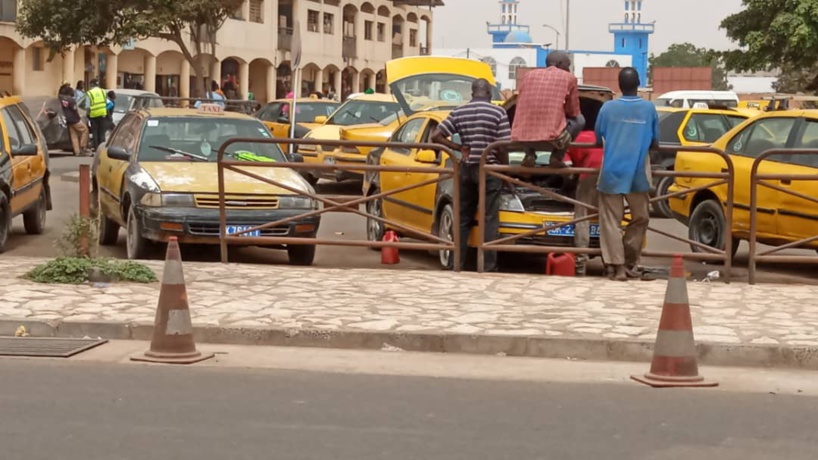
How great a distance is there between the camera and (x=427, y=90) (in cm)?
1952

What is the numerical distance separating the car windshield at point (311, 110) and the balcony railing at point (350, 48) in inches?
1893

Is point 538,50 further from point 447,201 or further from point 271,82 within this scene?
point 447,201

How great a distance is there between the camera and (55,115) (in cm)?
3059

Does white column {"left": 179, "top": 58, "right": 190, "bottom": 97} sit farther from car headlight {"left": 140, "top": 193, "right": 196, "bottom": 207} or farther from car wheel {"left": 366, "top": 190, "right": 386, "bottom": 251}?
car headlight {"left": 140, "top": 193, "right": 196, "bottom": 207}

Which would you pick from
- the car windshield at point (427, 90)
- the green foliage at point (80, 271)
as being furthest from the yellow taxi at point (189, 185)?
the car windshield at point (427, 90)

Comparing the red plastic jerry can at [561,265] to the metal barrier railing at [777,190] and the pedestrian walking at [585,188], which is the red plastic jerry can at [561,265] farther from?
the metal barrier railing at [777,190]

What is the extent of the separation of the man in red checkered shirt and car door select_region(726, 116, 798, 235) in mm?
2390

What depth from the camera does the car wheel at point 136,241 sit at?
12961 mm

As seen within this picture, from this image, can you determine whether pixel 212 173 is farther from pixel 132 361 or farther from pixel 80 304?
pixel 132 361

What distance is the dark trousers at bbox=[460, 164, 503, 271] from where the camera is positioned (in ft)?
39.9

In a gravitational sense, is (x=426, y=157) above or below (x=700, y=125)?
below

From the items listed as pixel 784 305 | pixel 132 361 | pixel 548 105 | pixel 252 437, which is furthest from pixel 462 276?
pixel 252 437

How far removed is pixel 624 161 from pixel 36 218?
7.62m

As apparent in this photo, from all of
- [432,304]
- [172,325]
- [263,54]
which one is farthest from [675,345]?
[263,54]
